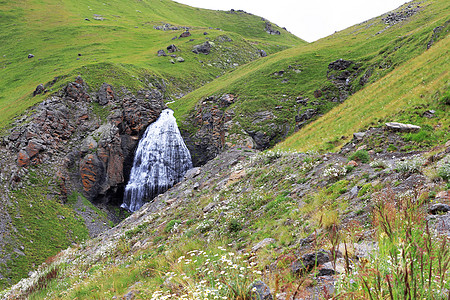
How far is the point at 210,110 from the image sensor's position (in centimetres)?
4888

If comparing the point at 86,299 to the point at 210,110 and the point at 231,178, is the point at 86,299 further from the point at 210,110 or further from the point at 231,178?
the point at 210,110

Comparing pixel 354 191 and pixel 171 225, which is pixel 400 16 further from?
pixel 171 225

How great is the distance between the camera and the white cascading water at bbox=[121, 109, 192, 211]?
4044 cm

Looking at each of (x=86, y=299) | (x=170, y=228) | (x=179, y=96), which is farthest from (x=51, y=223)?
(x=179, y=96)

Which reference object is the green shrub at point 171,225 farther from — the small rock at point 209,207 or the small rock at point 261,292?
the small rock at point 261,292

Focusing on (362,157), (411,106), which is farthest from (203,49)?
(362,157)

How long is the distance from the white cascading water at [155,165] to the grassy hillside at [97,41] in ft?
57.7

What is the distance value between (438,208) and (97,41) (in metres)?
126

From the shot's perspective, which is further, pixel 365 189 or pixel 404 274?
pixel 365 189

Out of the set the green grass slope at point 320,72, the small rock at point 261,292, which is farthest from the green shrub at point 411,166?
the green grass slope at point 320,72

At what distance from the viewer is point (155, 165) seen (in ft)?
136

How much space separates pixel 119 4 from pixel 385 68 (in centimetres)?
18283

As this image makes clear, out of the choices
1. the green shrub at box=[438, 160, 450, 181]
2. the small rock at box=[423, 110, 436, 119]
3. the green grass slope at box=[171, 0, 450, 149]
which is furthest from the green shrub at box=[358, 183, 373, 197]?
the green grass slope at box=[171, 0, 450, 149]

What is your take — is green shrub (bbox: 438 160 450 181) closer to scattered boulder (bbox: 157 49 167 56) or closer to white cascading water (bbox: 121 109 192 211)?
white cascading water (bbox: 121 109 192 211)
